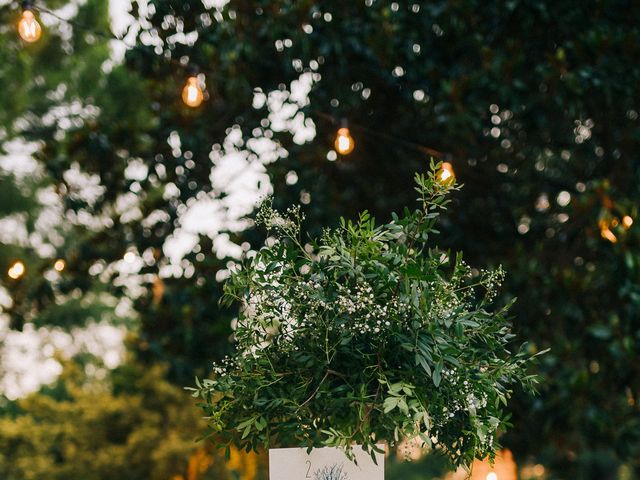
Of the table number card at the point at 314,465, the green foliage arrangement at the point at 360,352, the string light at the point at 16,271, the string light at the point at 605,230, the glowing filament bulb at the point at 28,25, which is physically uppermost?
the glowing filament bulb at the point at 28,25

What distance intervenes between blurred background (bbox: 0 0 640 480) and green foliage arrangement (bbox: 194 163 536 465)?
2786 millimetres

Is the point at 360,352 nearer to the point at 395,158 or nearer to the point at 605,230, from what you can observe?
the point at 605,230

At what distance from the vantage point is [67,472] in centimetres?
1290

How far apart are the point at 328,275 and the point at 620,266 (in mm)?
3005

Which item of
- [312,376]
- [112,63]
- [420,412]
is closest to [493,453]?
[420,412]

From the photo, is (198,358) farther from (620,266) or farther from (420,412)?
(420,412)

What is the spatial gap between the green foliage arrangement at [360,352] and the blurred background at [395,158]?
9.14 ft

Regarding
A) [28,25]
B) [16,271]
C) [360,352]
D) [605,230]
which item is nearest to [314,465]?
[360,352]

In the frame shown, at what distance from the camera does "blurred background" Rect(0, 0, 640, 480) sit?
5.00 metres

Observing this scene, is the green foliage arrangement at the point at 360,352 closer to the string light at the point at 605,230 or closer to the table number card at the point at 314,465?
the table number card at the point at 314,465

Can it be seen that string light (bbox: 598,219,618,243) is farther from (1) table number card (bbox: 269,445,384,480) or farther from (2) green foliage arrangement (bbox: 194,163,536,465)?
(1) table number card (bbox: 269,445,384,480)

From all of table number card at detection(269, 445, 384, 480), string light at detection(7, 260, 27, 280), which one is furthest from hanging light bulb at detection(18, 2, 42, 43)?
table number card at detection(269, 445, 384, 480)

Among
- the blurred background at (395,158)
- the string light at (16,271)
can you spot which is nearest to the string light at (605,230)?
the blurred background at (395,158)

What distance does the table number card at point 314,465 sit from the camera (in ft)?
6.48
